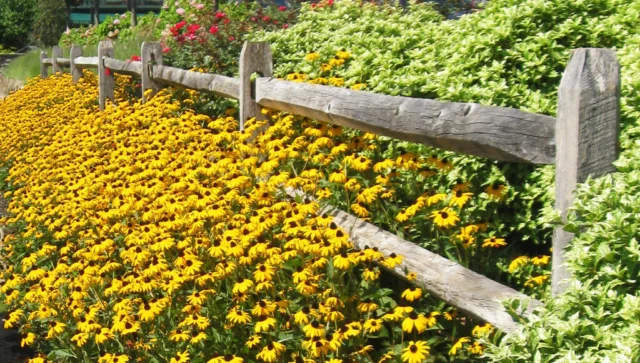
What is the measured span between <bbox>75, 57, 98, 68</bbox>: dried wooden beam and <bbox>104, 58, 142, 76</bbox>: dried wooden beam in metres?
1.05

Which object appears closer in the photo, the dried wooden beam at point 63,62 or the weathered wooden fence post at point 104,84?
the weathered wooden fence post at point 104,84

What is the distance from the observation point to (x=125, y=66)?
10.5 m

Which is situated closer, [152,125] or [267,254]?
[267,254]

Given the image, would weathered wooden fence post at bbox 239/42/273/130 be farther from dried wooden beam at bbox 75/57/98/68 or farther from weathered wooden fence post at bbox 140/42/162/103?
dried wooden beam at bbox 75/57/98/68

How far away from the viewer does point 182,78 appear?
8.06 m

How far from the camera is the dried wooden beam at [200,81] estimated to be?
6562mm

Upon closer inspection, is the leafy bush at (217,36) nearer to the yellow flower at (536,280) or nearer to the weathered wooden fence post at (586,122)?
the yellow flower at (536,280)

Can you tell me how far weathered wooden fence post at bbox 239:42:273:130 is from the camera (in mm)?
6098

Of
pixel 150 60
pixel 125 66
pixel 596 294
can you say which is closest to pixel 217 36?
pixel 150 60

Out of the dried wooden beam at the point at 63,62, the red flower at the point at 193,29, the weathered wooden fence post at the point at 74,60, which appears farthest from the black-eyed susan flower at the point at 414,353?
the dried wooden beam at the point at 63,62

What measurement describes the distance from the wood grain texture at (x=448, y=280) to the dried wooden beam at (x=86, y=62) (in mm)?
8773

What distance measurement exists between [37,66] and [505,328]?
1983 cm

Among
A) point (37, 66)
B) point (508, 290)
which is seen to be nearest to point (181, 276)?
point (508, 290)

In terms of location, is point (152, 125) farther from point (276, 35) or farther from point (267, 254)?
point (267, 254)
